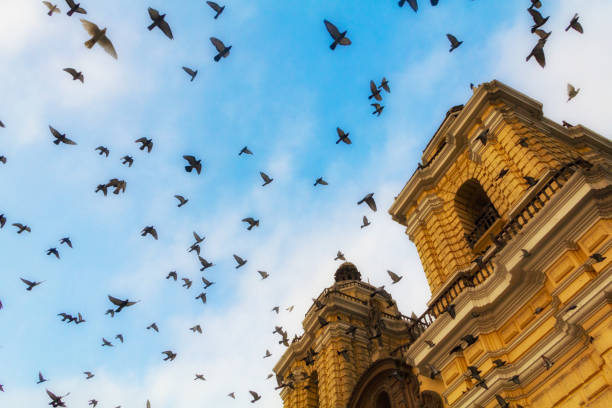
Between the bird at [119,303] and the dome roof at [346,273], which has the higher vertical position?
the dome roof at [346,273]

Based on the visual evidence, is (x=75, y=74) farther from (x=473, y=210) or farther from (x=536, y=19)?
(x=473, y=210)

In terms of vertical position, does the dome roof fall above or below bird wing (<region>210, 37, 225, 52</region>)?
above

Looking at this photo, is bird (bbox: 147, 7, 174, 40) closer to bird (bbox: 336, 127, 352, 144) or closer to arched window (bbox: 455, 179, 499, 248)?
bird (bbox: 336, 127, 352, 144)

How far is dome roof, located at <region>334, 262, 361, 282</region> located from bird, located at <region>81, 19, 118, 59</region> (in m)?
29.9

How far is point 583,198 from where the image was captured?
390 inches

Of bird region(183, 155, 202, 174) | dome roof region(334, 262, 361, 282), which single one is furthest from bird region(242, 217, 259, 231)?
dome roof region(334, 262, 361, 282)

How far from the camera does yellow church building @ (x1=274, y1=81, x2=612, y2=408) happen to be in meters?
9.55

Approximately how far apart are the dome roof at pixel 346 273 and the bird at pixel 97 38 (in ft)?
98.0

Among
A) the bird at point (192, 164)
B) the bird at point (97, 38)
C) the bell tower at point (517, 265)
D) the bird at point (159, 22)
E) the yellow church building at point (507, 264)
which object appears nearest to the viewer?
the bird at point (97, 38)

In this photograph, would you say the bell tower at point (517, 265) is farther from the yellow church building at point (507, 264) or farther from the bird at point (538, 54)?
the bird at point (538, 54)

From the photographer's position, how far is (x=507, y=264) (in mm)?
11266

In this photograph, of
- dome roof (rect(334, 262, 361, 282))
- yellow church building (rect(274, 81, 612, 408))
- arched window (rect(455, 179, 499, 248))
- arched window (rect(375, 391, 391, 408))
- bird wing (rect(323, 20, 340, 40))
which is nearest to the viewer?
bird wing (rect(323, 20, 340, 40))

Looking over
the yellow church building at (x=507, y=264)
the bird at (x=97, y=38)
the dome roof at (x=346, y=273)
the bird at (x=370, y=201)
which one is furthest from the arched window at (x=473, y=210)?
the dome roof at (x=346, y=273)

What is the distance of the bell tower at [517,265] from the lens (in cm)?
945
